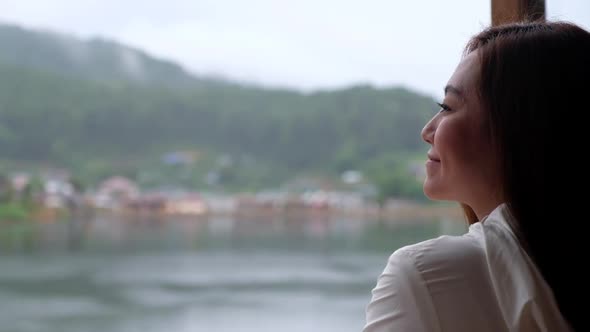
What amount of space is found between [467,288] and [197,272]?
1.88 metres

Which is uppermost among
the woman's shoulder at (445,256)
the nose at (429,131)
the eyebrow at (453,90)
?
the eyebrow at (453,90)

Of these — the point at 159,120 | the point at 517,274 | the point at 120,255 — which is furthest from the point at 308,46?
the point at 517,274

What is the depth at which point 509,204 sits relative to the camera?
1.65 ft

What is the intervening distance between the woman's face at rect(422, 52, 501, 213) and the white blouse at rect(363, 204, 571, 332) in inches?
2.4

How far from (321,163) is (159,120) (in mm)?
567

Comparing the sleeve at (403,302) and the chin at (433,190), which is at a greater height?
the chin at (433,190)

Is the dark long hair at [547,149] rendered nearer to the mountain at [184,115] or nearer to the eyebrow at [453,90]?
the eyebrow at [453,90]

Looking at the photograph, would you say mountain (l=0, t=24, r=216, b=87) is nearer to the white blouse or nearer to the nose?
the nose

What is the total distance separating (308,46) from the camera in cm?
236

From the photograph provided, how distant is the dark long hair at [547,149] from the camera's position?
1.57ft

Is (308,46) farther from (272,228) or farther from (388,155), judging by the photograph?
(272,228)

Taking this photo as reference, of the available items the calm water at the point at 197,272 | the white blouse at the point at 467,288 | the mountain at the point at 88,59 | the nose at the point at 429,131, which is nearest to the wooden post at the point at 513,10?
the nose at the point at 429,131

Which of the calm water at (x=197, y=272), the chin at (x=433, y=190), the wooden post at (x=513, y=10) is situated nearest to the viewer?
the chin at (x=433, y=190)

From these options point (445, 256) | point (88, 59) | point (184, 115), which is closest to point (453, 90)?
point (445, 256)
